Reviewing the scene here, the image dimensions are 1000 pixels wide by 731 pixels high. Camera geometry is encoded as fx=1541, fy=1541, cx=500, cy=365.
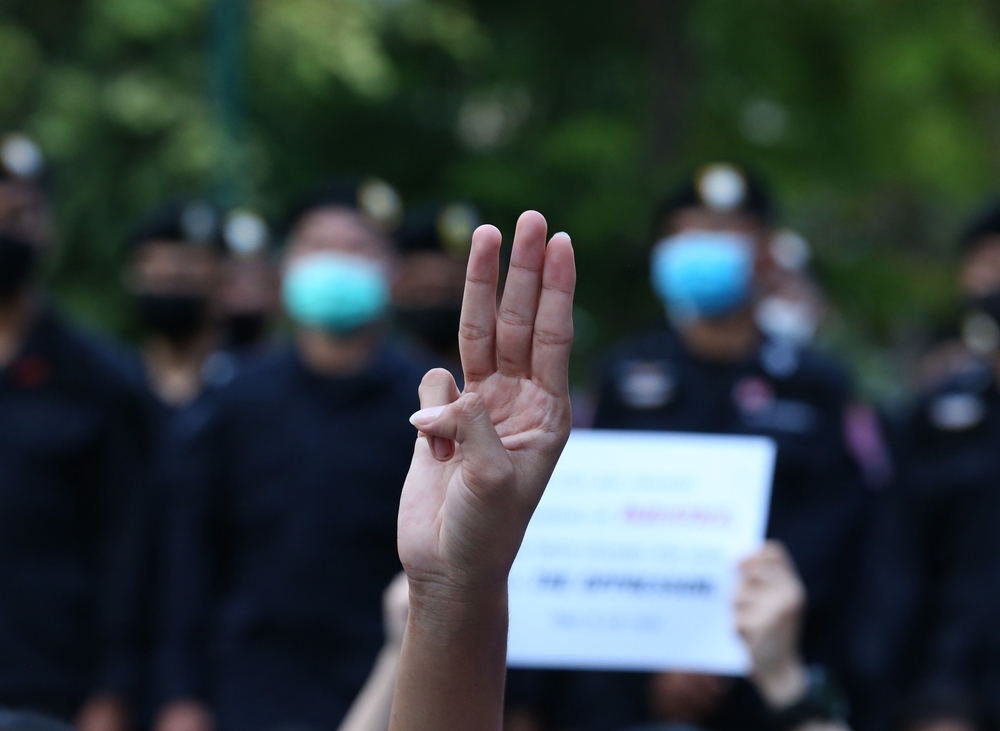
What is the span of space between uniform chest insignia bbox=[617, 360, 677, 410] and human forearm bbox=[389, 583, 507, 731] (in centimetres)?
259

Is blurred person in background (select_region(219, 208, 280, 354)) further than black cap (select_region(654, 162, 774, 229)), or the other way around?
blurred person in background (select_region(219, 208, 280, 354))

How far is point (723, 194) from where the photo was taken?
4.72 m

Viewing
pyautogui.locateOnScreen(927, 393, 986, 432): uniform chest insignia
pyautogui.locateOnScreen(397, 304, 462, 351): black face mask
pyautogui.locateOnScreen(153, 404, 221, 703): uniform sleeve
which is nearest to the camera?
pyautogui.locateOnScreen(153, 404, 221, 703): uniform sleeve

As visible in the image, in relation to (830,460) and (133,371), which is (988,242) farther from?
(133,371)

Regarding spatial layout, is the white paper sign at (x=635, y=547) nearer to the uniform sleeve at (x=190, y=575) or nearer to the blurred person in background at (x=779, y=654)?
the blurred person in background at (x=779, y=654)

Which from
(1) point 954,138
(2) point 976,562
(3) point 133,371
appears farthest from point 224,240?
(1) point 954,138

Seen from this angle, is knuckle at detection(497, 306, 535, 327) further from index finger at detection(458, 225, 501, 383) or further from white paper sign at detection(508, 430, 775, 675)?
white paper sign at detection(508, 430, 775, 675)

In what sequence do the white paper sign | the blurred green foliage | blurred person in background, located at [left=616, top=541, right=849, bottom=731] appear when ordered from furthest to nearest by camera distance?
the blurred green foliage → the white paper sign → blurred person in background, located at [left=616, top=541, right=849, bottom=731]

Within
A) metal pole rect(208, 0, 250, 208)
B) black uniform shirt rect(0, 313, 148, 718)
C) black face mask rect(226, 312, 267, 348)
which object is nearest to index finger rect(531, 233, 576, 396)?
black uniform shirt rect(0, 313, 148, 718)

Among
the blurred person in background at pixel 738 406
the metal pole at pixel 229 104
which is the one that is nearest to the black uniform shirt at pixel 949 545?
the blurred person in background at pixel 738 406

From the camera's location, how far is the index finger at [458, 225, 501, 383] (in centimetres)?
176

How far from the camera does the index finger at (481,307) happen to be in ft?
5.78

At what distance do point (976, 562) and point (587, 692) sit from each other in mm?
1160

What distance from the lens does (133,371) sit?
4.69 metres
